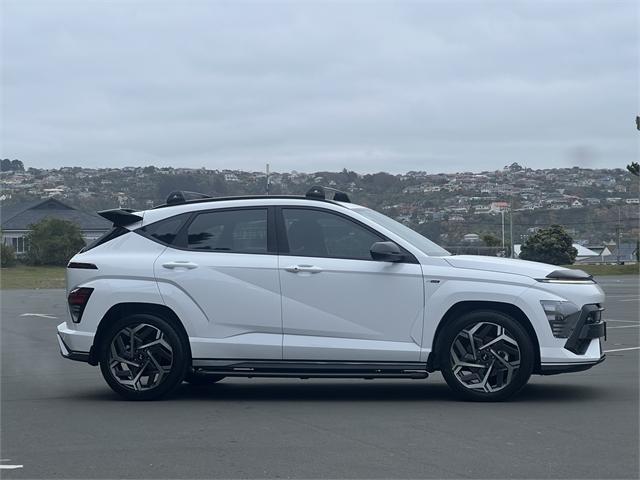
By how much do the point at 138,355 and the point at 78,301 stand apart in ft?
2.51

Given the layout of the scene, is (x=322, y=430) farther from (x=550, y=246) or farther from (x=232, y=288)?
(x=550, y=246)

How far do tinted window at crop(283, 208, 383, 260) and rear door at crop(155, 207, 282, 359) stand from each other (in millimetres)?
204

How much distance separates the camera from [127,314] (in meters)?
9.32

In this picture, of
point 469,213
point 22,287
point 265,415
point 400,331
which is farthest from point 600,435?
point 22,287

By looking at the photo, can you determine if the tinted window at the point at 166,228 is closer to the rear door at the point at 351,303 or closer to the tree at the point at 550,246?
the rear door at the point at 351,303

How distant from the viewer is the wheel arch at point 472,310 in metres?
8.86

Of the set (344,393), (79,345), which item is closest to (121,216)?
(79,345)

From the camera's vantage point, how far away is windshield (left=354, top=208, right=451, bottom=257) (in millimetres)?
9336

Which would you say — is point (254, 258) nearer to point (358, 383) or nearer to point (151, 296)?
point (151, 296)

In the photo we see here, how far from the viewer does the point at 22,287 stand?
45406 millimetres

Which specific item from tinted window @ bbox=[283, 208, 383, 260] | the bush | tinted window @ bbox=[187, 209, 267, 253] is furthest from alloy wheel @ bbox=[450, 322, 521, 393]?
the bush

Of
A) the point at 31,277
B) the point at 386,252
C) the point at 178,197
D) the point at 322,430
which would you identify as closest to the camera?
the point at 322,430

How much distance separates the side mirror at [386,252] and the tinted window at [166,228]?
→ 6.02ft

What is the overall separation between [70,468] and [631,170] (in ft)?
175
